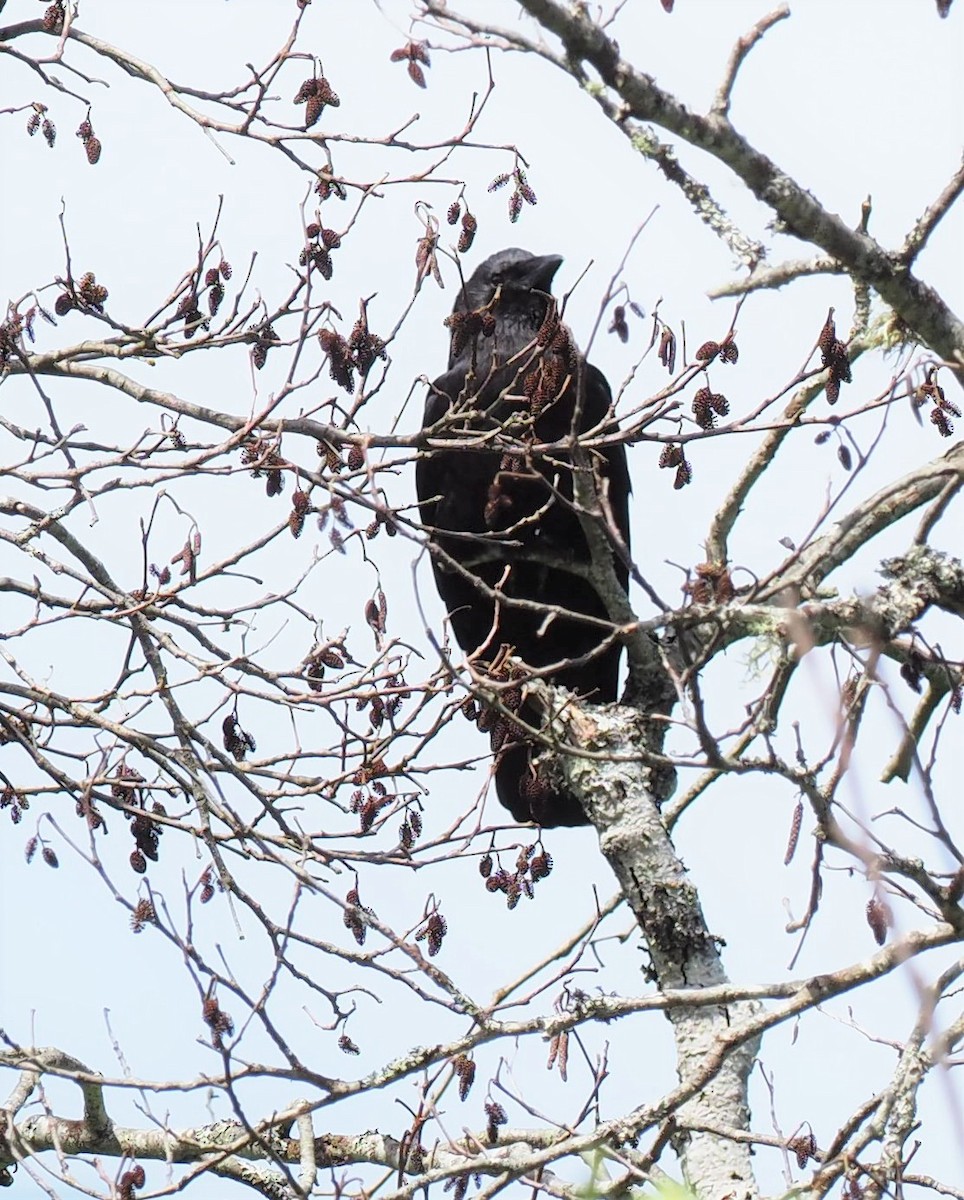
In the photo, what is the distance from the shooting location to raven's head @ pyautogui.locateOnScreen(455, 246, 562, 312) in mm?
5254

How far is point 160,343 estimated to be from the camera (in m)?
3.29

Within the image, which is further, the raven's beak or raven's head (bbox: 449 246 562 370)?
the raven's beak

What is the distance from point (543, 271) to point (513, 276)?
12 centimetres

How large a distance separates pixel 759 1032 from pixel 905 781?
95 centimetres

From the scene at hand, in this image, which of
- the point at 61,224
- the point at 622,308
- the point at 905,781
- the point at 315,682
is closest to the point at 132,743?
the point at 315,682

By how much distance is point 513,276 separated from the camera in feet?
17.4

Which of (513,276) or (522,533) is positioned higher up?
(513,276)

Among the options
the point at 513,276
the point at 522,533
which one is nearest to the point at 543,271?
the point at 513,276

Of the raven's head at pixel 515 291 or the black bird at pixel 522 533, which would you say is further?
the raven's head at pixel 515 291

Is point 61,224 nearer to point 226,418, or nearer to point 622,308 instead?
point 226,418

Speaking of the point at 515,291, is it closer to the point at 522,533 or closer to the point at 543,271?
the point at 543,271

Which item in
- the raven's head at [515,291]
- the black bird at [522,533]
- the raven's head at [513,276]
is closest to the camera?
the black bird at [522,533]

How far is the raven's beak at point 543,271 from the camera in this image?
5.26 meters

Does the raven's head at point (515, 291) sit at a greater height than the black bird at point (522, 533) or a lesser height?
greater
